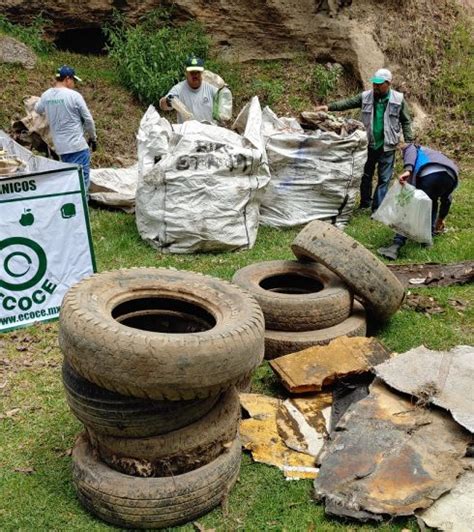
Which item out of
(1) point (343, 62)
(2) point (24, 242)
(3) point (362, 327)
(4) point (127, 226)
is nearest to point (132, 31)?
(1) point (343, 62)

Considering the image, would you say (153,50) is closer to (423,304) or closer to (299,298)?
(423,304)

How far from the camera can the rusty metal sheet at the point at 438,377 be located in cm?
418

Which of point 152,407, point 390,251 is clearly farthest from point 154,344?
point 390,251

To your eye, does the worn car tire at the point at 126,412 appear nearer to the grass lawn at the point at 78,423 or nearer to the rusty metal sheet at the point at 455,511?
the grass lawn at the point at 78,423

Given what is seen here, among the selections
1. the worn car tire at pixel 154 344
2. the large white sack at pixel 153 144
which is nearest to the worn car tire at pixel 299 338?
the worn car tire at pixel 154 344

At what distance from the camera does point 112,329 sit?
3.41m

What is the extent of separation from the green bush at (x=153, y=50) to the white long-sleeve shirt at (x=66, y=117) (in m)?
3.56

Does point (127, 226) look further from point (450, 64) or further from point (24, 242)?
point (450, 64)

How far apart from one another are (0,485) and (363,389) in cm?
234

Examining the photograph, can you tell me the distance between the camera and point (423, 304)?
6.27 meters

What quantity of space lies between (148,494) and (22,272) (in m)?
2.89

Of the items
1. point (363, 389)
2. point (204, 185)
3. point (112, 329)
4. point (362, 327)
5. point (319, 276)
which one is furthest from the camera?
point (204, 185)

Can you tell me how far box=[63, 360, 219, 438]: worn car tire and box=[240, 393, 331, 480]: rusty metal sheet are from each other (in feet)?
2.37

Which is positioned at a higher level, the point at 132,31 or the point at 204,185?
the point at 132,31
